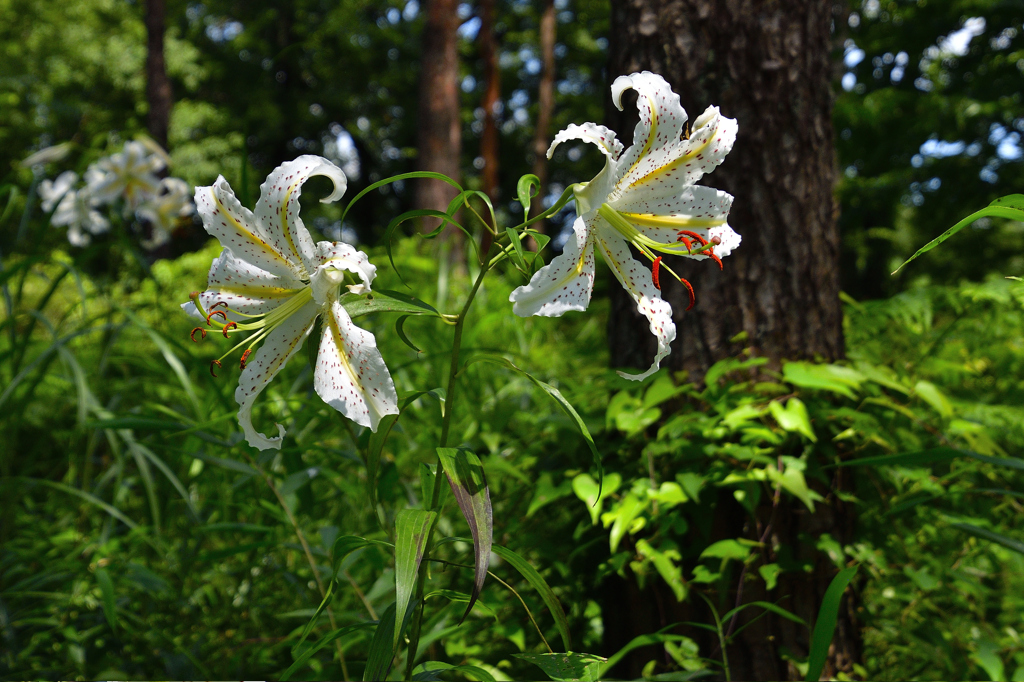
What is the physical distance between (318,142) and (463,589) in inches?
697

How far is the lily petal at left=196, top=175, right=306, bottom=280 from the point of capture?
0.78m

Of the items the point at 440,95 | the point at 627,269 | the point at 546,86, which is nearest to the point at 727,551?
the point at 627,269

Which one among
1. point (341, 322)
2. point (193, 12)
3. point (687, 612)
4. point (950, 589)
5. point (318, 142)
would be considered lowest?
point (950, 589)

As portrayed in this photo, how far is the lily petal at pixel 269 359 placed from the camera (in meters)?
0.81

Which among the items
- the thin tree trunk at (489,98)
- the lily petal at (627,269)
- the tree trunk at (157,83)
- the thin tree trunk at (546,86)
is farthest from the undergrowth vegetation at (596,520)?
the thin tree trunk at (546,86)

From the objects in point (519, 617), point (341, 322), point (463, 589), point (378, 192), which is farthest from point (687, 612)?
point (378, 192)

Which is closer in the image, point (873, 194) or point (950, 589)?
point (950, 589)

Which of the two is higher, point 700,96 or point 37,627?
point 700,96

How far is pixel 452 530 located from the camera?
68.2 inches

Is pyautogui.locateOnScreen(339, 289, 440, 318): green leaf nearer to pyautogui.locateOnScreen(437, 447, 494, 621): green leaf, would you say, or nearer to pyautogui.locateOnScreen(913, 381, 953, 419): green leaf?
pyautogui.locateOnScreen(437, 447, 494, 621): green leaf

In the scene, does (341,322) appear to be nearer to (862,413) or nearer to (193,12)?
(862,413)

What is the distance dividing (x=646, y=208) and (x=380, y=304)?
0.37 meters

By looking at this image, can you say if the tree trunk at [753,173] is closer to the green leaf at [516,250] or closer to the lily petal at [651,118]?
the lily petal at [651,118]

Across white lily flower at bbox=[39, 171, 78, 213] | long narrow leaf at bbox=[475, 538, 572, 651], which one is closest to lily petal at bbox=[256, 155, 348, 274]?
long narrow leaf at bbox=[475, 538, 572, 651]
